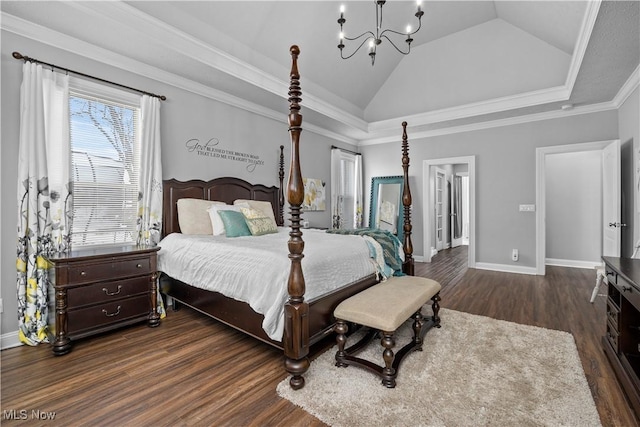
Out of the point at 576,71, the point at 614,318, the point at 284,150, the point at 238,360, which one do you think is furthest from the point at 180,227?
the point at 576,71

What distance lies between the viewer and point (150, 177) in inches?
127

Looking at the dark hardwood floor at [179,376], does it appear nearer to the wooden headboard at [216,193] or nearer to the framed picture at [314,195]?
the wooden headboard at [216,193]

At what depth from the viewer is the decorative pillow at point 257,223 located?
3.34 meters

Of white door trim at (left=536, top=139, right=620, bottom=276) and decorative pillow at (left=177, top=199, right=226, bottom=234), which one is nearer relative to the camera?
decorative pillow at (left=177, top=199, right=226, bottom=234)

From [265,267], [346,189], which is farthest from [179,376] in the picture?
[346,189]

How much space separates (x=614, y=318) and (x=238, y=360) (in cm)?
278

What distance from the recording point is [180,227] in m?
3.42

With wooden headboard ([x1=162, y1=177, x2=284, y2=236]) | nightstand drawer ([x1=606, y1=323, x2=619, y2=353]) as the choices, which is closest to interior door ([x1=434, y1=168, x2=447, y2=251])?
wooden headboard ([x1=162, y1=177, x2=284, y2=236])

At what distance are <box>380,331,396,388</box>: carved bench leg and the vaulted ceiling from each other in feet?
9.81

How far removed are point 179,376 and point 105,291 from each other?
1.15m

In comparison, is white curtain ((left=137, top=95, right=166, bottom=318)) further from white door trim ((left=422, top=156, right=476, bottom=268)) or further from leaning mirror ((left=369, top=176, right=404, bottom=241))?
white door trim ((left=422, top=156, right=476, bottom=268))

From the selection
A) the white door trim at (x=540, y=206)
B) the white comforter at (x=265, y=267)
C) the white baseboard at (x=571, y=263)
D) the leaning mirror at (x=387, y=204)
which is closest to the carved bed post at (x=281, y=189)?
the white comforter at (x=265, y=267)

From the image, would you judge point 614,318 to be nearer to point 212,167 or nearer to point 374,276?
point 374,276

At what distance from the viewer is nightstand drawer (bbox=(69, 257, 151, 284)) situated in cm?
239
